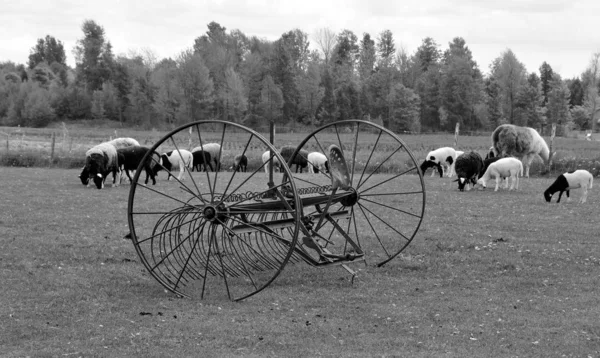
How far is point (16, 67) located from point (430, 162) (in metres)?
117

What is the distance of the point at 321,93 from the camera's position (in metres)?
75.2

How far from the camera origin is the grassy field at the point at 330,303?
7.80 meters

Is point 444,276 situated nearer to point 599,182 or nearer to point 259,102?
point 599,182

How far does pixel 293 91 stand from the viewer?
249ft

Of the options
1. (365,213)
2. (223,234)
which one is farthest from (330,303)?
(365,213)

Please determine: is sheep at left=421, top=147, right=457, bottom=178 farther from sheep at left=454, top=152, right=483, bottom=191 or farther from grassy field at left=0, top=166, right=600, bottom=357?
grassy field at left=0, top=166, right=600, bottom=357

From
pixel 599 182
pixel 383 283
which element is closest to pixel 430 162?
pixel 599 182

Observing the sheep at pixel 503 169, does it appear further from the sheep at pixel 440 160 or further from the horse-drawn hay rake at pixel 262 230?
the horse-drawn hay rake at pixel 262 230

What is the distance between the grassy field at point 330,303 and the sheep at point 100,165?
791cm

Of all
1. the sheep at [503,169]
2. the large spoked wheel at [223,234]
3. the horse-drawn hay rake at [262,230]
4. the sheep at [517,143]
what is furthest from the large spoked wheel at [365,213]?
the sheep at [517,143]

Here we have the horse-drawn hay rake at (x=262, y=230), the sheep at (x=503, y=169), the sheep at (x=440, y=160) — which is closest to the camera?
the horse-drawn hay rake at (x=262, y=230)

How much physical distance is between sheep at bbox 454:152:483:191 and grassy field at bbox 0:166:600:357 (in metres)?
7.92

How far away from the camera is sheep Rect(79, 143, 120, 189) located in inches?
915

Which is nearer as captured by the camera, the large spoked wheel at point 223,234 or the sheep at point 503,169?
the large spoked wheel at point 223,234
